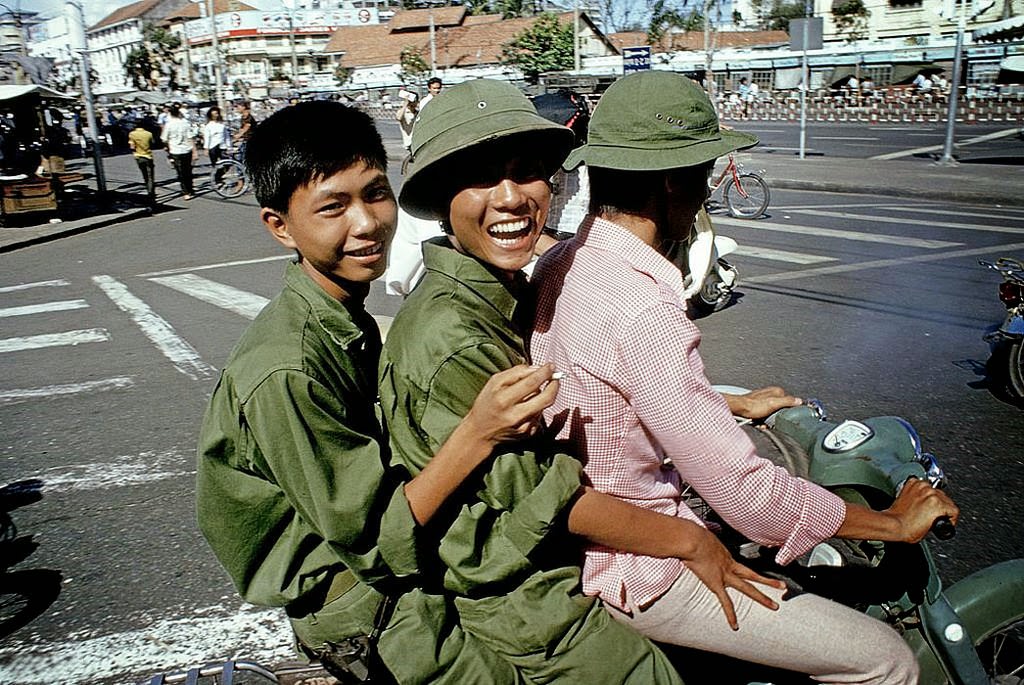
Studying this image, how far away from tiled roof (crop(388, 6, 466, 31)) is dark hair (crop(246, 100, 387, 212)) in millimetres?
81519

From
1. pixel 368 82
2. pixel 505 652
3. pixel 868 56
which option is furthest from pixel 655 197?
pixel 368 82

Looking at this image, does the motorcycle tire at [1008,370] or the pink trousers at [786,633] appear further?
the motorcycle tire at [1008,370]

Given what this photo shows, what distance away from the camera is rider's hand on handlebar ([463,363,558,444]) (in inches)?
58.6

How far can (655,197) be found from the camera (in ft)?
6.40

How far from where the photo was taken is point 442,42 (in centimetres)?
7594

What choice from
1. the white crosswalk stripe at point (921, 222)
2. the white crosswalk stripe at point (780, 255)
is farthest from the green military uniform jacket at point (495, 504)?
the white crosswalk stripe at point (921, 222)

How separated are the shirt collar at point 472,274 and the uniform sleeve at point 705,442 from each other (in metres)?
0.28

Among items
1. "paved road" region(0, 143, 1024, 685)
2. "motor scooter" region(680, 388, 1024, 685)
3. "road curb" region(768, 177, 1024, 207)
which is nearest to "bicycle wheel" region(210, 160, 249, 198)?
"paved road" region(0, 143, 1024, 685)

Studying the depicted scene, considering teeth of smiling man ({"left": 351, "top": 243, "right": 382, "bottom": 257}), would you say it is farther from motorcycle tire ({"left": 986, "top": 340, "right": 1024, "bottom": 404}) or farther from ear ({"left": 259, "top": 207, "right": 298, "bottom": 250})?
motorcycle tire ({"left": 986, "top": 340, "right": 1024, "bottom": 404})

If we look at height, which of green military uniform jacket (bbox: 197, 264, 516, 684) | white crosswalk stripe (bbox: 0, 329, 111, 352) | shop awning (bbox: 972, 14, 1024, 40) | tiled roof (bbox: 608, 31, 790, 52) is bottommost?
white crosswalk stripe (bbox: 0, 329, 111, 352)

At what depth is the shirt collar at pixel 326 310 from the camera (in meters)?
1.73

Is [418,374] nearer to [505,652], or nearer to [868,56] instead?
[505,652]

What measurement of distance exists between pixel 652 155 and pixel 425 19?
3328 inches

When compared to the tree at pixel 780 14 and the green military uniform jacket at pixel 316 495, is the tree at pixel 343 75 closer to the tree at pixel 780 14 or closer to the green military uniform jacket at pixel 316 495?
the tree at pixel 780 14
